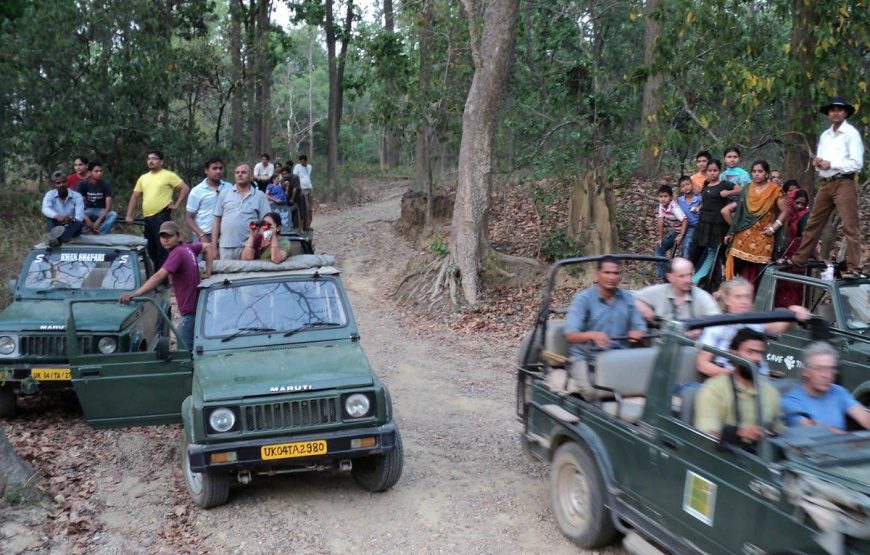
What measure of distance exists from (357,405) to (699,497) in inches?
102

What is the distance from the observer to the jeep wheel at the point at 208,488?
6.41 meters

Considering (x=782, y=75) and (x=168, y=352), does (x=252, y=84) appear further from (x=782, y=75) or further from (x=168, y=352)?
(x=168, y=352)

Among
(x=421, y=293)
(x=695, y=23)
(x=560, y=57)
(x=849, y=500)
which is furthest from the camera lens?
(x=560, y=57)

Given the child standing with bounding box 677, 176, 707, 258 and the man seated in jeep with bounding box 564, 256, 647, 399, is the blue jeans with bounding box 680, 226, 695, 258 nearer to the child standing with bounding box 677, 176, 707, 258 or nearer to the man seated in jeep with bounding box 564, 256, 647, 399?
the child standing with bounding box 677, 176, 707, 258

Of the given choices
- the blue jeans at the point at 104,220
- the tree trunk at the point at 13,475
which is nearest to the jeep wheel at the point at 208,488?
the tree trunk at the point at 13,475

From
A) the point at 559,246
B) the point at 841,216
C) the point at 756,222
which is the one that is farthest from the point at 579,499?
the point at 559,246

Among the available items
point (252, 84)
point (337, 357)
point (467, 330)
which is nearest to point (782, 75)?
point (467, 330)

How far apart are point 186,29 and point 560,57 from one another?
10910mm

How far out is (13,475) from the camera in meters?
6.48

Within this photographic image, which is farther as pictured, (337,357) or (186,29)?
(186,29)

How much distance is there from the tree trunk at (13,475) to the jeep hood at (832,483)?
523cm

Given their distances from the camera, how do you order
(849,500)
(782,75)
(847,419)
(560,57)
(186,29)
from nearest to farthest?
(849,500) < (847,419) < (782,75) < (560,57) < (186,29)

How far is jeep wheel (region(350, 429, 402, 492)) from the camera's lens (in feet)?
21.9

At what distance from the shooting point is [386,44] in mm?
19969
